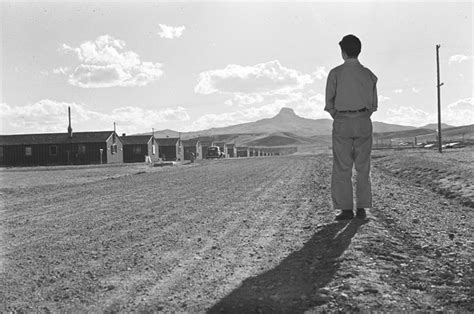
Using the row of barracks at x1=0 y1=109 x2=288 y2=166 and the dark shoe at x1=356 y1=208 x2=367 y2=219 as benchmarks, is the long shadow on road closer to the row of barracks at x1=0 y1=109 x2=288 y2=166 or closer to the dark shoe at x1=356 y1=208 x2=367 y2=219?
the dark shoe at x1=356 y1=208 x2=367 y2=219

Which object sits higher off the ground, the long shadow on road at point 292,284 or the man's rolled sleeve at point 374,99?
the man's rolled sleeve at point 374,99

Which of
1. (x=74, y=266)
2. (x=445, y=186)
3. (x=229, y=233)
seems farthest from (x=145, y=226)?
(x=445, y=186)

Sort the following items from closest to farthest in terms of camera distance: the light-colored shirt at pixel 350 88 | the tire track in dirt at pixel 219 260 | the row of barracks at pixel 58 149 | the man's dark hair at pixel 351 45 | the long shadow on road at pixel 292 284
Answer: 1. the long shadow on road at pixel 292 284
2. the tire track in dirt at pixel 219 260
3. the light-colored shirt at pixel 350 88
4. the man's dark hair at pixel 351 45
5. the row of barracks at pixel 58 149

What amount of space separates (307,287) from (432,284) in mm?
973

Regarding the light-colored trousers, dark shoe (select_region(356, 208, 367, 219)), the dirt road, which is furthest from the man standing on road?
the dirt road

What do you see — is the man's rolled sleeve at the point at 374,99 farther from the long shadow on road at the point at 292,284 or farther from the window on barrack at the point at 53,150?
the window on barrack at the point at 53,150

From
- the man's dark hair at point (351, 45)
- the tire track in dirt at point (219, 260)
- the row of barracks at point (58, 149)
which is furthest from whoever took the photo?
the row of barracks at point (58, 149)

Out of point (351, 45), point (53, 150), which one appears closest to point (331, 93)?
point (351, 45)

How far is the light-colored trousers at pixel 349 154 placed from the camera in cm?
627

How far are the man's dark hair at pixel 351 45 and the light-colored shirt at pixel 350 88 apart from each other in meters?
0.08

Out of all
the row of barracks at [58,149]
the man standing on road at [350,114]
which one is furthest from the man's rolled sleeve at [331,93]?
the row of barracks at [58,149]

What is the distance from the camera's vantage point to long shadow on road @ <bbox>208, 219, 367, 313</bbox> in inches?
139

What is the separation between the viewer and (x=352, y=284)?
3.76 m

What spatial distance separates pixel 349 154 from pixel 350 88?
0.82 m
